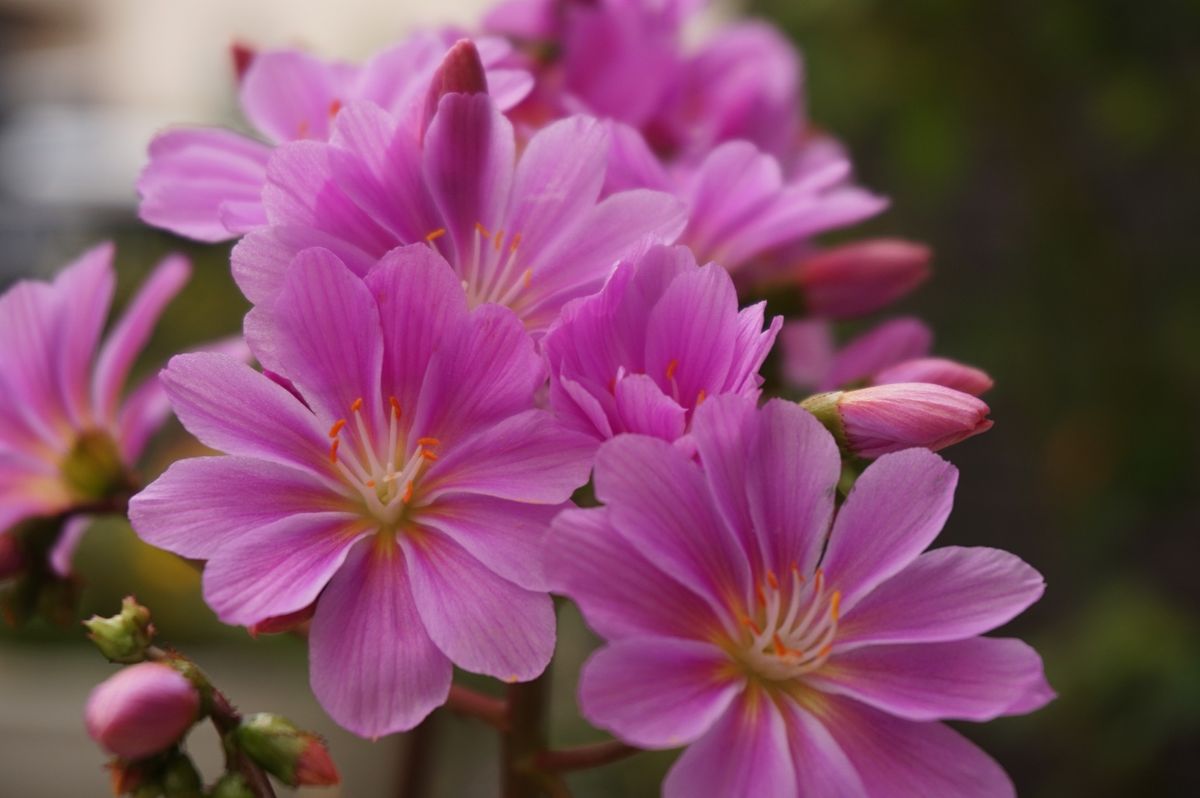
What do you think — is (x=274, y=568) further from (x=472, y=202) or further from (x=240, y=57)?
(x=240, y=57)

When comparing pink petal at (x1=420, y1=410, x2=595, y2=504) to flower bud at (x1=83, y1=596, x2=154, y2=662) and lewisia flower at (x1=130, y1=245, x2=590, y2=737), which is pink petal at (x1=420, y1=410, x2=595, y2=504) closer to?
lewisia flower at (x1=130, y1=245, x2=590, y2=737)

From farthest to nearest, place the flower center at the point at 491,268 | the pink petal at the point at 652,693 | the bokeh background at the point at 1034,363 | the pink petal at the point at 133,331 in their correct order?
the bokeh background at the point at 1034,363, the pink petal at the point at 133,331, the flower center at the point at 491,268, the pink petal at the point at 652,693

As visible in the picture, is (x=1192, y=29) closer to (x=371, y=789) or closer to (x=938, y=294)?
(x=938, y=294)

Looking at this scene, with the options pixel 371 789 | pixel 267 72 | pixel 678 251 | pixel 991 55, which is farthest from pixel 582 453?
pixel 371 789

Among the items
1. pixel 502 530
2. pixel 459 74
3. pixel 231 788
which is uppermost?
pixel 459 74

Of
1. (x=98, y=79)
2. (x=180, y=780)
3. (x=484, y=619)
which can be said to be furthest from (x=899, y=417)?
(x=98, y=79)

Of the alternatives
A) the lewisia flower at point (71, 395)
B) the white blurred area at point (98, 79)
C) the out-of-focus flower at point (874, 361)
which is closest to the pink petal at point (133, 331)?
the lewisia flower at point (71, 395)

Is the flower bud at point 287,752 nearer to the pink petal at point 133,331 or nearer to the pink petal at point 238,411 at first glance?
the pink petal at point 238,411
